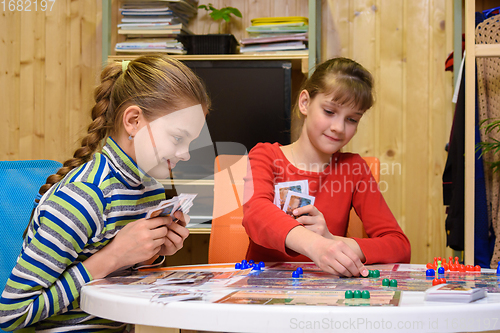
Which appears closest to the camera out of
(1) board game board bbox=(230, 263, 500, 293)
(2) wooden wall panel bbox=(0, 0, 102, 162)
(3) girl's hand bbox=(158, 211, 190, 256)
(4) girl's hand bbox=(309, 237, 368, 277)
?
(1) board game board bbox=(230, 263, 500, 293)

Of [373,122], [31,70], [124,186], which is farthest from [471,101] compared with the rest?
[31,70]

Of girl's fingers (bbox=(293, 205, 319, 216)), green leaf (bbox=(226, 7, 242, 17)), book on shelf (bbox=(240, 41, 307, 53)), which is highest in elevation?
green leaf (bbox=(226, 7, 242, 17))

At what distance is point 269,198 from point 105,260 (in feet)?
1.59

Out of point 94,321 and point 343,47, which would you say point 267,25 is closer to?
point 343,47

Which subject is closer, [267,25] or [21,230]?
[21,230]

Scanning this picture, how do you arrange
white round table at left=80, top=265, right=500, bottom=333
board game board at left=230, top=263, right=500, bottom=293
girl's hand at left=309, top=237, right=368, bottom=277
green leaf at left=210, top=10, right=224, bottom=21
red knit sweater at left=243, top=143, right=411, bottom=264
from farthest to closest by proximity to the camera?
1. green leaf at left=210, top=10, right=224, bottom=21
2. red knit sweater at left=243, top=143, right=411, bottom=264
3. girl's hand at left=309, top=237, right=368, bottom=277
4. board game board at left=230, top=263, right=500, bottom=293
5. white round table at left=80, top=265, right=500, bottom=333

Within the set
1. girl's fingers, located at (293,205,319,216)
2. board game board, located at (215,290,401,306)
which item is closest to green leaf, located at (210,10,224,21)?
girl's fingers, located at (293,205,319,216)

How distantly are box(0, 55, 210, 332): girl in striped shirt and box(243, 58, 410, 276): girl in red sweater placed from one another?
28 cm

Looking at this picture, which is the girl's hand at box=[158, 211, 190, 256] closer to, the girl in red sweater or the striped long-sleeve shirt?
the striped long-sleeve shirt

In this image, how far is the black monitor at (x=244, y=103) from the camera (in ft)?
6.79

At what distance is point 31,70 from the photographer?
2.54 meters

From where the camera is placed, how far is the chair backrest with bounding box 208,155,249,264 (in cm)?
139

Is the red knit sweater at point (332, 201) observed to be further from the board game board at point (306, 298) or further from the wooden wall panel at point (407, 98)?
the wooden wall panel at point (407, 98)

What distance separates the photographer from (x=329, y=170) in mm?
1336
